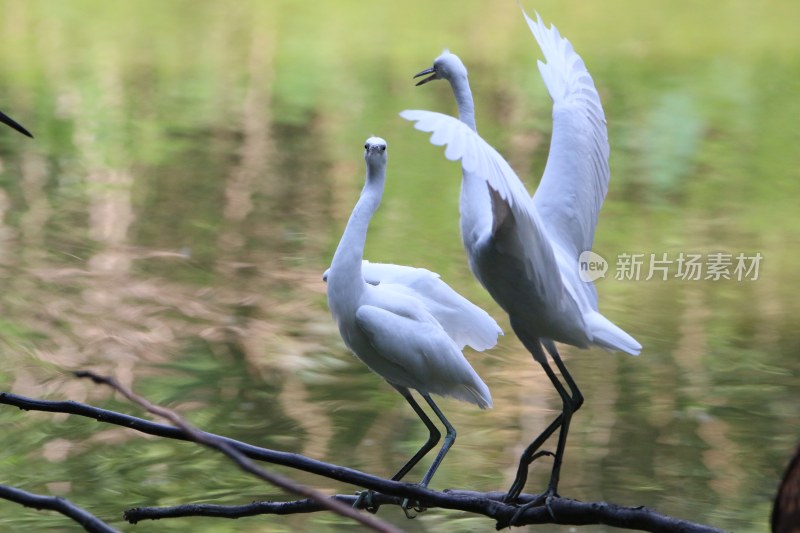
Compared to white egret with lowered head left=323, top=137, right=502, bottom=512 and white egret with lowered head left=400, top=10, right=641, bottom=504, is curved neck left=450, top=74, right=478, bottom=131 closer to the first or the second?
white egret with lowered head left=400, top=10, right=641, bottom=504

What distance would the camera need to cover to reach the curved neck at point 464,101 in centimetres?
203

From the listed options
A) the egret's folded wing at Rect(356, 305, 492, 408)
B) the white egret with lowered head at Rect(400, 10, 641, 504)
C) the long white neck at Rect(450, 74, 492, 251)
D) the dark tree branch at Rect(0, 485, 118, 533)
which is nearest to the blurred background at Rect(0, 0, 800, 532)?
the egret's folded wing at Rect(356, 305, 492, 408)

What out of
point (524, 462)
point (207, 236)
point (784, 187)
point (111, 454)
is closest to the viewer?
point (524, 462)

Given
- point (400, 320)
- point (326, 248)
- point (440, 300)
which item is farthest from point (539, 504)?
point (326, 248)

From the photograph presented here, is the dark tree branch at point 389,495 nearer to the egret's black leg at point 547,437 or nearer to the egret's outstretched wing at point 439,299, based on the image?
the egret's black leg at point 547,437

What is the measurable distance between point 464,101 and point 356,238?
0.31 m

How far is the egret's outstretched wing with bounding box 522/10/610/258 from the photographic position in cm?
192

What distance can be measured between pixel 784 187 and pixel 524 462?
5.07 metres

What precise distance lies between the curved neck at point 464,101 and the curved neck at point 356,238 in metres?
0.19

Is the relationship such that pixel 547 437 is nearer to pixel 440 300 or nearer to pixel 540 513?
pixel 540 513

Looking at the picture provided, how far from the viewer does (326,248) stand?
17.1 feet

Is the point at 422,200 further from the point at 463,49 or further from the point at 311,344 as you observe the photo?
the point at 463,49

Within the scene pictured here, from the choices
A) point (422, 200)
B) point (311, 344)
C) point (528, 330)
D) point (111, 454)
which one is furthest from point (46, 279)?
point (528, 330)

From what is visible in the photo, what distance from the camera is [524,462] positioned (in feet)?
6.08
